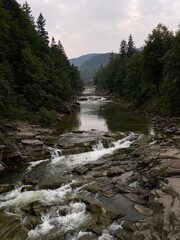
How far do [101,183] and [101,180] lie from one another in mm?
584

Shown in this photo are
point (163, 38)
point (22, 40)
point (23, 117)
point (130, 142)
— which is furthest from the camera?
point (163, 38)

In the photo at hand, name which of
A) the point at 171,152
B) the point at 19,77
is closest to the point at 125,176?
the point at 171,152

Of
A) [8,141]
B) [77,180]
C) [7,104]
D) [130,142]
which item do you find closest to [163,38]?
[130,142]

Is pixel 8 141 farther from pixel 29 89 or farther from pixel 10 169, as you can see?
pixel 29 89

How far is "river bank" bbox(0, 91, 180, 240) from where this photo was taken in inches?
541

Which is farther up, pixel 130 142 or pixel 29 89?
pixel 29 89

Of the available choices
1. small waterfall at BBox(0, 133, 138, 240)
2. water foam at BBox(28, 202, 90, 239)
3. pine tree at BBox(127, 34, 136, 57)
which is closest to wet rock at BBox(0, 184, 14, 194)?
small waterfall at BBox(0, 133, 138, 240)

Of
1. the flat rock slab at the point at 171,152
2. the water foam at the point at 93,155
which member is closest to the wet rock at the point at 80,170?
the water foam at the point at 93,155

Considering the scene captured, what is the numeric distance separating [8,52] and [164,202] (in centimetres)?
3355

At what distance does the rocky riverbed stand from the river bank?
0.04 m

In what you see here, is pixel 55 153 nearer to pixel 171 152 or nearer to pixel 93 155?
pixel 93 155

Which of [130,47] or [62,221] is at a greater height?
[130,47]

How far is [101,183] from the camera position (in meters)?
19.5

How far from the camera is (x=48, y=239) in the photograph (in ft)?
43.9
